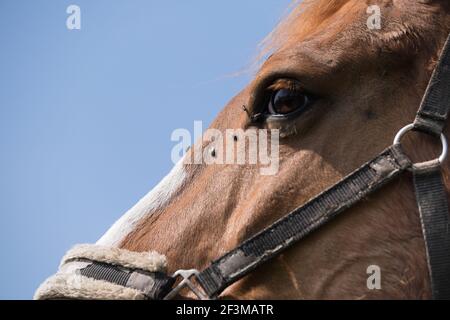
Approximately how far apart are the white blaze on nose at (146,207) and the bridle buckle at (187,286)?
429 mm

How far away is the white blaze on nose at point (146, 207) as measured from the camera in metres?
3.12

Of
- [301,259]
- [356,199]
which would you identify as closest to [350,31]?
[356,199]

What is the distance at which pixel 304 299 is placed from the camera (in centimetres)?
271

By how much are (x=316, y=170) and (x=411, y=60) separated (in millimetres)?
711

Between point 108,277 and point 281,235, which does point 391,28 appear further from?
point 108,277

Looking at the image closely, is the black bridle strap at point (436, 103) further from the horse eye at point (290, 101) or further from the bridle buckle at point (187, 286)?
the bridle buckle at point (187, 286)

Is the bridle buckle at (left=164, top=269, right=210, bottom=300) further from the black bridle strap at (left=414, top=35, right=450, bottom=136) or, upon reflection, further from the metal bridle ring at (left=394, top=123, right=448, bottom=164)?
the black bridle strap at (left=414, top=35, right=450, bottom=136)

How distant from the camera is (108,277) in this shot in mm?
2797

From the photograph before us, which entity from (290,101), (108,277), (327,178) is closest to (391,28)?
(290,101)

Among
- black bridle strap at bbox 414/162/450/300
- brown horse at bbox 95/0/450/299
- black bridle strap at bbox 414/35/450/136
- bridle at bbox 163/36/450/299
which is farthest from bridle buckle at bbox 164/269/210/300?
black bridle strap at bbox 414/35/450/136

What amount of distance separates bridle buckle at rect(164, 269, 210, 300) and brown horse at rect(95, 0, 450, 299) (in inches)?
4.2

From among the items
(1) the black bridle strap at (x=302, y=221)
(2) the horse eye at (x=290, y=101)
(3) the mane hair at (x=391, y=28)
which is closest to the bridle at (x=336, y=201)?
(1) the black bridle strap at (x=302, y=221)

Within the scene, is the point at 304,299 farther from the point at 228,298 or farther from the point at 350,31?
the point at 350,31
